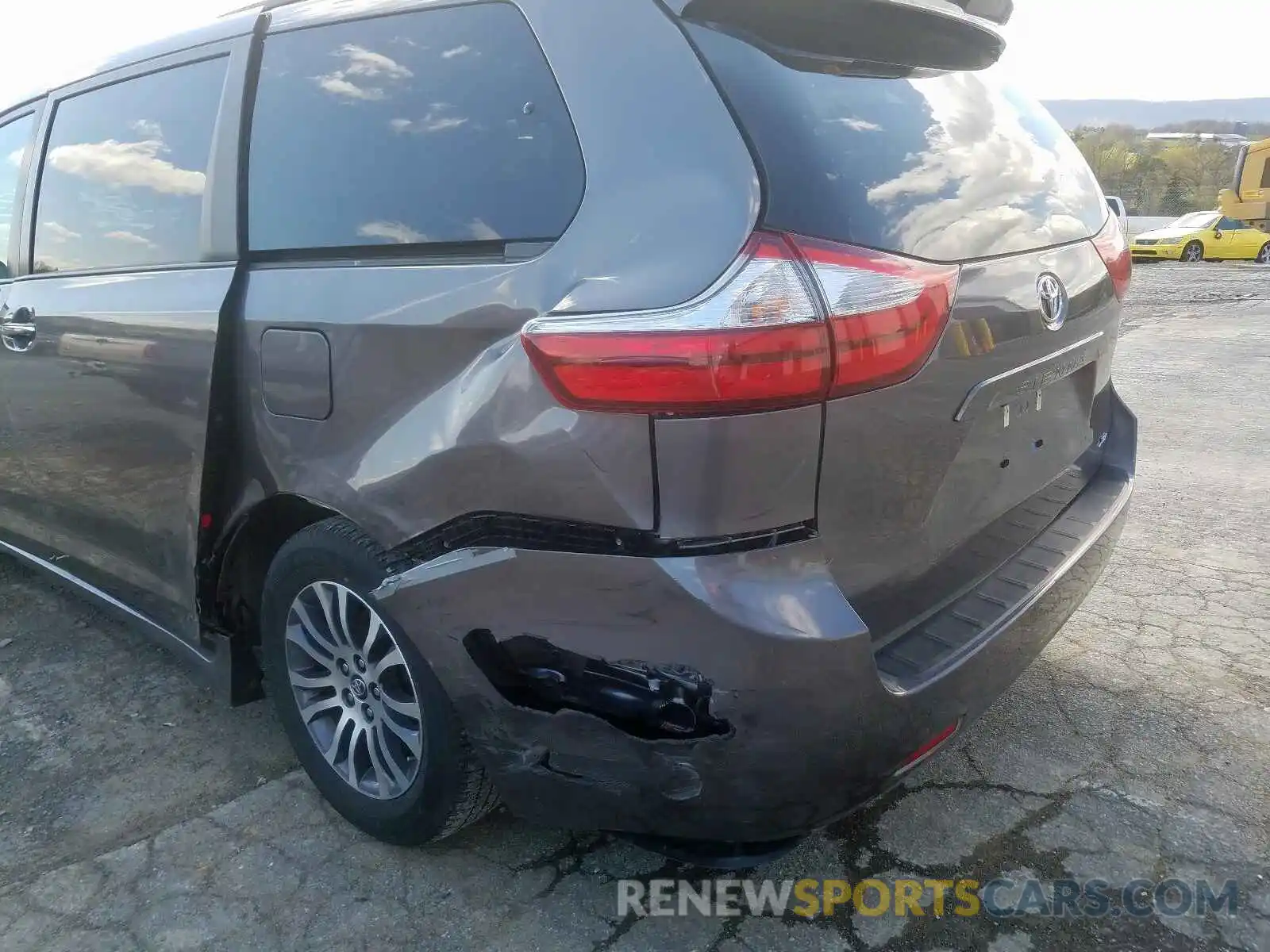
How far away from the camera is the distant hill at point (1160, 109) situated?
159m

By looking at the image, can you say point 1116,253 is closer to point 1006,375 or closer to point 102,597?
point 1006,375

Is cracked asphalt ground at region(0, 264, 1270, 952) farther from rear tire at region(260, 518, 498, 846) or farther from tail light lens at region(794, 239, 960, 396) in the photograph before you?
tail light lens at region(794, 239, 960, 396)

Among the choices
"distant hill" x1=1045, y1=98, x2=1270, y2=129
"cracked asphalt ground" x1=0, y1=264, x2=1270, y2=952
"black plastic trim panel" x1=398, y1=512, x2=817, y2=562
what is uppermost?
"distant hill" x1=1045, y1=98, x2=1270, y2=129

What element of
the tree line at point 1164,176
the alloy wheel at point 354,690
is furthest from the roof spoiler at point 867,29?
the tree line at point 1164,176

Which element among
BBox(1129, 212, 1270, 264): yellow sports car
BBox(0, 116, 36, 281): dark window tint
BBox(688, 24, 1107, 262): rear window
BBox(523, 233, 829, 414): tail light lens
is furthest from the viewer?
BBox(1129, 212, 1270, 264): yellow sports car

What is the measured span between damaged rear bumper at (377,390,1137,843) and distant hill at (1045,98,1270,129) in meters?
174

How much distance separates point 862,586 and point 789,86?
2.94 ft

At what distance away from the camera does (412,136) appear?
2061mm

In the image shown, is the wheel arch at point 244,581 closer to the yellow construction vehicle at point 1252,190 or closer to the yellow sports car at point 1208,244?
the yellow sports car at point 1208,244

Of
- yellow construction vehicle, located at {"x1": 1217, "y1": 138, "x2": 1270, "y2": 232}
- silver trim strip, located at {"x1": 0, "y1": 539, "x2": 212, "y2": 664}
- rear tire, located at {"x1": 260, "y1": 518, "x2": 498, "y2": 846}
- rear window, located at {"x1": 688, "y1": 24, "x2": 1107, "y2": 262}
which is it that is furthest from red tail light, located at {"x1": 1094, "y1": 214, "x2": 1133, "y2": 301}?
yellow construction vehicle, located at {"x1": 1217, "y1": 138, "x2": 1270, "y2": 232}

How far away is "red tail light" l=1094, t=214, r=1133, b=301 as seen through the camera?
7.94 ft

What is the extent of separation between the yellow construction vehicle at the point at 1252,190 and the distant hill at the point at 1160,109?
456 ft

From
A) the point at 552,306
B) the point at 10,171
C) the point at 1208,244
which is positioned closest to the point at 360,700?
the point at 552,306

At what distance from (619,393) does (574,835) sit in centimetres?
122
